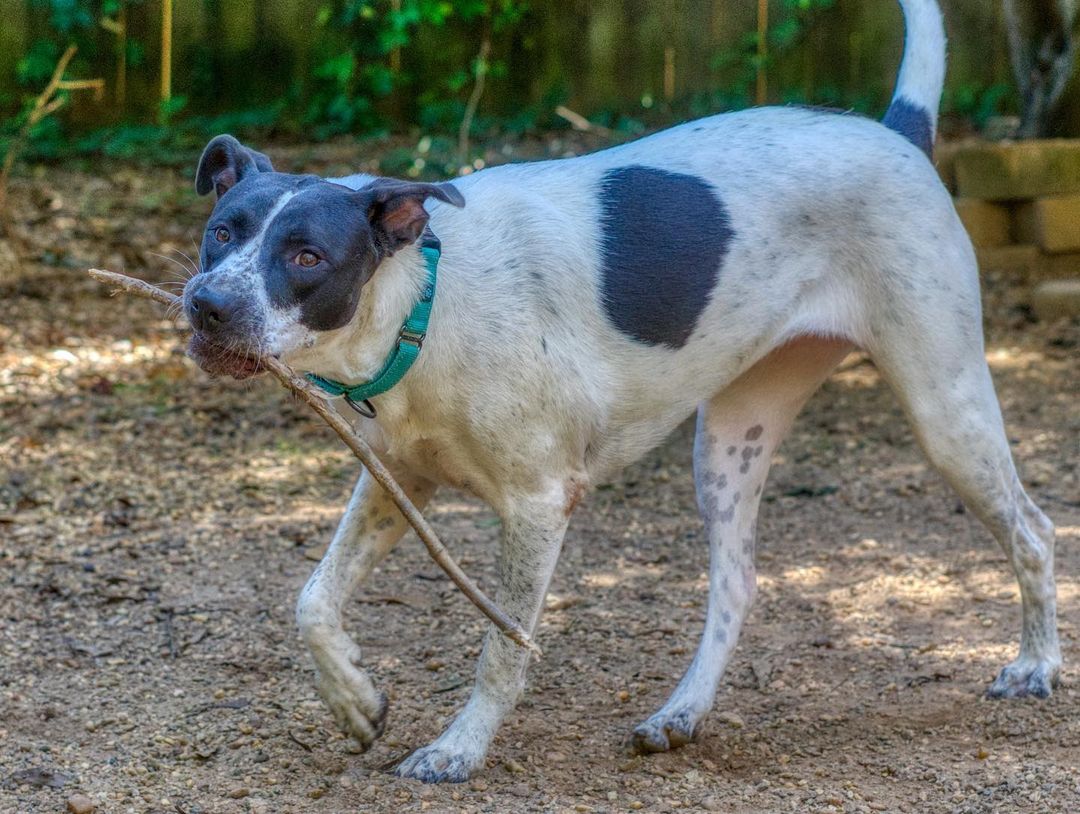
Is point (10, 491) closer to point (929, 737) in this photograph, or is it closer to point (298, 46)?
point (929, 737)

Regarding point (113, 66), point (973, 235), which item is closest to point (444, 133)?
point (113, 66)

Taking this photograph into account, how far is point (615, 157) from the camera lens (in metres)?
4.02

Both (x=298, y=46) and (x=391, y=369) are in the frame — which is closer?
(x=391, y=369)

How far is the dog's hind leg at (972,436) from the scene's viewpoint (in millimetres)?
4004

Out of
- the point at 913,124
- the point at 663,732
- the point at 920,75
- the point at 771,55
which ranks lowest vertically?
the point at 663,732

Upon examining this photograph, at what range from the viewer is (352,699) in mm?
3639

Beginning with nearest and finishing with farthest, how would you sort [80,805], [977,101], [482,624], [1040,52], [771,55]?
1. [80,805]
2. [482,624]
3. [1040,52]
4. [977,101]
5. [771,55]

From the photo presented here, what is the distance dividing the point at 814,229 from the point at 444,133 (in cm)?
738

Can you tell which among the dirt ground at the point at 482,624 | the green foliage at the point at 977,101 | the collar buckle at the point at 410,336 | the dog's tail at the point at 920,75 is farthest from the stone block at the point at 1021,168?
the collar buckle at the point at 410,336

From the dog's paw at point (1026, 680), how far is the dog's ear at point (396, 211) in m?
2.17

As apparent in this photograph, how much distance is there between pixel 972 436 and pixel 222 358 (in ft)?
7.05

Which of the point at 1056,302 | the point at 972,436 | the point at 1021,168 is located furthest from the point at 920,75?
the point at 1021,168

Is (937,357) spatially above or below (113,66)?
above

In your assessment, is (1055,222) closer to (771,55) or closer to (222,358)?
(771,55)
